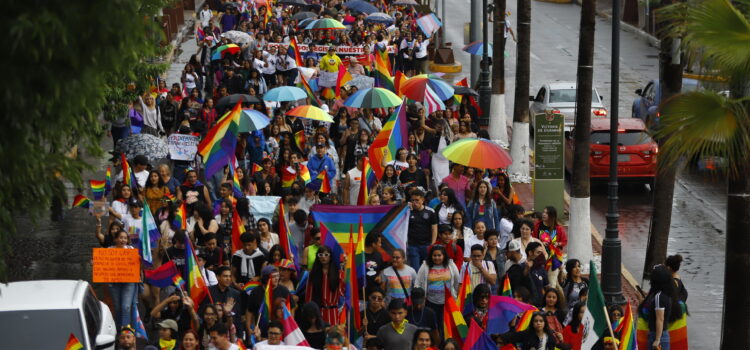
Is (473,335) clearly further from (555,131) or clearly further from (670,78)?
(555,131)

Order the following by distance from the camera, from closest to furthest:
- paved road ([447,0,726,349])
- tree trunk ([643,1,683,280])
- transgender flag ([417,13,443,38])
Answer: tree trunk ([643,1,683,280])
paved road ([447,0,726,349])
transgender flag ([417,13,443,38])

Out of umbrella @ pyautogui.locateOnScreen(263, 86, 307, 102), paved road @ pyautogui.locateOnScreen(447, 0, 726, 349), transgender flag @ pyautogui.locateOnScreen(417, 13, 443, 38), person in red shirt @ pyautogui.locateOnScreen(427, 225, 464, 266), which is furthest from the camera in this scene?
transgender flag @ pyautogui.locateOnScreen(417, 13, 443, 38)

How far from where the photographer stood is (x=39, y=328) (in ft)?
40.0

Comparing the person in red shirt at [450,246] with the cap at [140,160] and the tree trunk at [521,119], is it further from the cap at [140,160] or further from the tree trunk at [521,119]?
the tree trunk at [521,119]

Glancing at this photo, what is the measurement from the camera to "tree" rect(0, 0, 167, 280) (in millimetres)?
7387

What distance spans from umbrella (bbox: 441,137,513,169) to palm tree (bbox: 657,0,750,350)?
5598 mm

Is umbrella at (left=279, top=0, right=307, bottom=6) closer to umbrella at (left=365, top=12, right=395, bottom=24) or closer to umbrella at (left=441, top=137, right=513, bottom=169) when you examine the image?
umbrella at (left=365, top=12, right=395, bottom=24)

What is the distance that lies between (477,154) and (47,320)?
6475 millimetres

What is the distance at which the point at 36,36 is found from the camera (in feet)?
24.2

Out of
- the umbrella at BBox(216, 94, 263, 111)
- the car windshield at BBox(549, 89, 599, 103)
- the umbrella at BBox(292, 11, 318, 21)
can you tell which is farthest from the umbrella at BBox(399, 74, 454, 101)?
the umbrella at BBox(292, 11, 318, 21)

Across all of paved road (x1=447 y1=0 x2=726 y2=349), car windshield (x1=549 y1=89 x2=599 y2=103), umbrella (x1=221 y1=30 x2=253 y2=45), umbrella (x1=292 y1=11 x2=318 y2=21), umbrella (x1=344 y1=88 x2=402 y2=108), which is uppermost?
umbrella (x1=292 y1=11 x2=318 y2=21)

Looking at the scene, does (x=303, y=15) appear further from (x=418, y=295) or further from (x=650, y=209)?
(x=418, y=295)

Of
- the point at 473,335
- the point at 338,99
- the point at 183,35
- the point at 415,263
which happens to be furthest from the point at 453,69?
the point at 473,335

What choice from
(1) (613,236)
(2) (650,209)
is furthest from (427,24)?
(1) (613,236)
